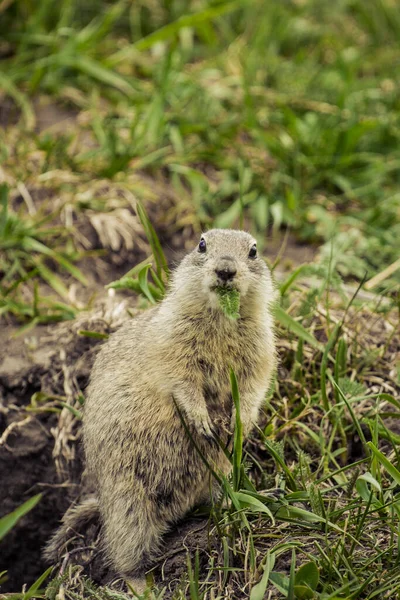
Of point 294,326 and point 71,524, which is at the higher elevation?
point 294,326

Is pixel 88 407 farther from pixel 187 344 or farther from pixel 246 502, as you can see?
pixel 246 502

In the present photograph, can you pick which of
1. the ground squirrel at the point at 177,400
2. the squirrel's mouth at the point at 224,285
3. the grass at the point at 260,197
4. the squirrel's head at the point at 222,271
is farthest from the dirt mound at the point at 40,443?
the squirrel's mouth at the point at 224,285

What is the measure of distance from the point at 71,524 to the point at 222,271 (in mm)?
1645

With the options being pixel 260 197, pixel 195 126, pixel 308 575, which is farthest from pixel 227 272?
pixel 195 126

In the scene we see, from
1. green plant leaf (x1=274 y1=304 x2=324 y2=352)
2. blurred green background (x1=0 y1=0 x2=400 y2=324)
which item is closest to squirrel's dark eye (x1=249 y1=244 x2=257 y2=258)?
green plant leaf (x1=274 y1=304 x2=324 y2=352)

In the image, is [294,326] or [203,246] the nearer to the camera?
[203,246]

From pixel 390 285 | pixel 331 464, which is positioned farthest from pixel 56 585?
pixel 390 285

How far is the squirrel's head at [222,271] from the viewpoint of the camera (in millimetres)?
3559

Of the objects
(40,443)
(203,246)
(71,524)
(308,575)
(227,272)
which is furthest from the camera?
(40,443)

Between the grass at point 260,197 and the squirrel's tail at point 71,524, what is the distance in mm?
492

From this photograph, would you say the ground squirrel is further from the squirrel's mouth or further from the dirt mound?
the dirt mound

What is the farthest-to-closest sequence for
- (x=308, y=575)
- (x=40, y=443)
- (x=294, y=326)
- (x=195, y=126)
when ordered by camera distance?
(x=195, y=126) → (x=40, y=443) → (x=294, y=326) → (x=308, y=575)

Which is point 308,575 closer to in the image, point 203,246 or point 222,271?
point 222,271

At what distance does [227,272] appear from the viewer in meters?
3.52
